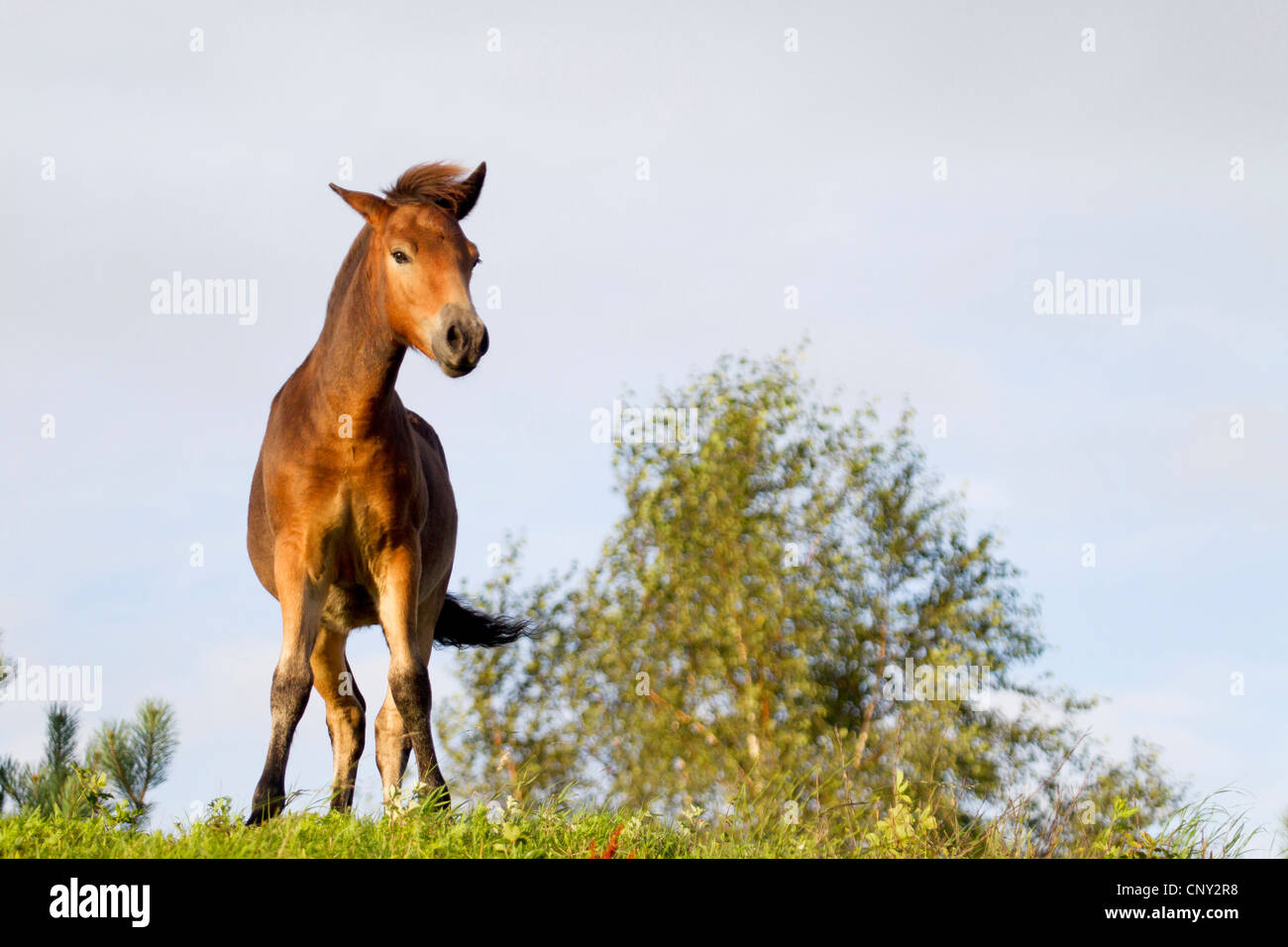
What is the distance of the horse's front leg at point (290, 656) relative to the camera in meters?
6.93

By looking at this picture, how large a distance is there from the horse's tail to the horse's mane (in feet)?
12.6

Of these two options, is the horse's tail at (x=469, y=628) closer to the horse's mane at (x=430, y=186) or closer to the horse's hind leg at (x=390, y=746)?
the horse's hind leg at (x=390, y=746)

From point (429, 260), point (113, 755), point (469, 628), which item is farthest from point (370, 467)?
point (113, 755)

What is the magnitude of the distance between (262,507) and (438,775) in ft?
8.36

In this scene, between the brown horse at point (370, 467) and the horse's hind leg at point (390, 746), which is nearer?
the brown horse at point (370, 467)

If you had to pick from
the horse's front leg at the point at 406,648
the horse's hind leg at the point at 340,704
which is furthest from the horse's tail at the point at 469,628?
the horse's front leg at the point at 406,648

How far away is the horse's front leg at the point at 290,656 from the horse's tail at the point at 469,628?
2808mm

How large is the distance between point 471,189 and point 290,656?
299 centimetres

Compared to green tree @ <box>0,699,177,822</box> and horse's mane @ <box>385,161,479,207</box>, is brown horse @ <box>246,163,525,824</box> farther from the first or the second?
green tree @ <box>0,699,177,822</box>

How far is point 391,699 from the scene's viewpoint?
7809 millimetres

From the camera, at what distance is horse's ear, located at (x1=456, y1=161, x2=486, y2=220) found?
24.2ft

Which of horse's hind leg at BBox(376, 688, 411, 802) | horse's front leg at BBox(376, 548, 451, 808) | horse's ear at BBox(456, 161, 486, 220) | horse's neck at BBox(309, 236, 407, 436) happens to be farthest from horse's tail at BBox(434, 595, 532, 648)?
horse's ear at BBox(456, 161, 486, 220)

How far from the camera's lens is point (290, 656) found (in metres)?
7.11
